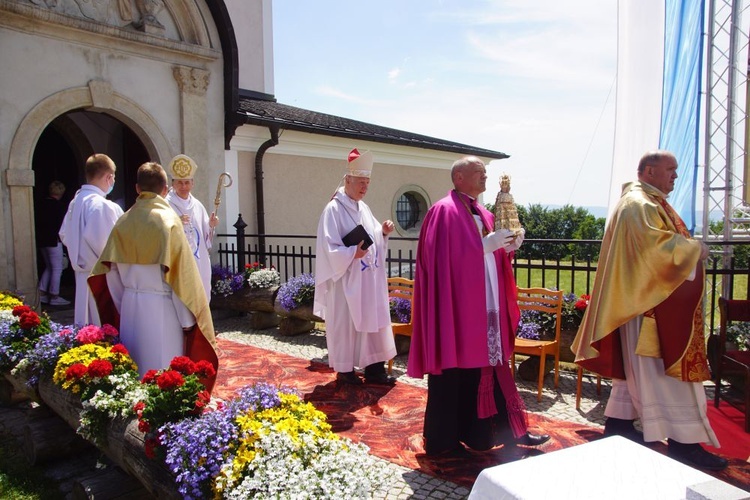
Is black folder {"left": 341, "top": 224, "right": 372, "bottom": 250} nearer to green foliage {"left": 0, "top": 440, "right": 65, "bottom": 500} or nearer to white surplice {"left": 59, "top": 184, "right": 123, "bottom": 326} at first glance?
white surplice {"left": 59, "top": 184, "right": 123, "bottom": 326}

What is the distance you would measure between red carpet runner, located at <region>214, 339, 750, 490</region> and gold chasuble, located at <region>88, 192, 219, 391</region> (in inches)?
55.9

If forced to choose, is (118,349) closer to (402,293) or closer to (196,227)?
(196,227)

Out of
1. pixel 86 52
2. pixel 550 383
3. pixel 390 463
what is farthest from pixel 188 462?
pixel 86 52

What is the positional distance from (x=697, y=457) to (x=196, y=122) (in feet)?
27.2

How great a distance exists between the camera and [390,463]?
374 cm

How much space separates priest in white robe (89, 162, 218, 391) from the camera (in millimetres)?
3672

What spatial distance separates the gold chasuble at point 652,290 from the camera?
351 cm

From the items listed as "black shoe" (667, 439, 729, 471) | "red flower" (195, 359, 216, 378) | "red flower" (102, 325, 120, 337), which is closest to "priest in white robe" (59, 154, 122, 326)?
"red flower" (102, 325, 120, 337)

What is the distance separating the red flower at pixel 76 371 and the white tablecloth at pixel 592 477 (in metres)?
2.71

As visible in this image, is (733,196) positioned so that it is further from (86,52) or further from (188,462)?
(86,52)

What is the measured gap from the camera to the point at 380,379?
218 inches

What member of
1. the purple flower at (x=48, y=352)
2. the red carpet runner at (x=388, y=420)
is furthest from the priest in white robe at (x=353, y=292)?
the purple flower at (x=48, y=352)

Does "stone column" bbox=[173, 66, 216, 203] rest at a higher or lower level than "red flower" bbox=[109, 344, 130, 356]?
higher

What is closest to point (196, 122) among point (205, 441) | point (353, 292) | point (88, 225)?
point (88, 225)
